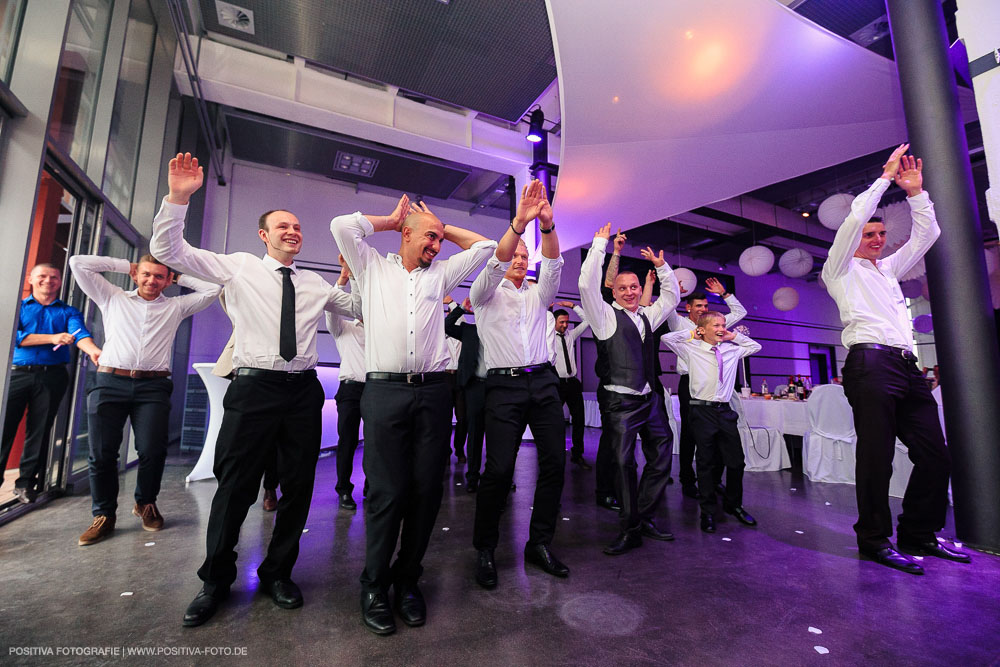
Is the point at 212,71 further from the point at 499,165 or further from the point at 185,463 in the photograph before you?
the point at 185,463

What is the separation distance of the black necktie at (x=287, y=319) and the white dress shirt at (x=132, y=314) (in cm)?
96

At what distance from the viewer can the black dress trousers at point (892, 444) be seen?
216cm

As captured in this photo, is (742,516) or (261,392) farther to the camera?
(742,516)

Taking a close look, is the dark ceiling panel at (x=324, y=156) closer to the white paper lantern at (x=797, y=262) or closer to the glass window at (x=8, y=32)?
the glass window at (x=8, y=32)

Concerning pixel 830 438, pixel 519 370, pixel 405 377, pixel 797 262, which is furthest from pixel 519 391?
pixel 797 262

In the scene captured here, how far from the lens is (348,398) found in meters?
3.30

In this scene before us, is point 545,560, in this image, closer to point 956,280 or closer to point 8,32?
point 956,280

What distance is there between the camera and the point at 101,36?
139 inches

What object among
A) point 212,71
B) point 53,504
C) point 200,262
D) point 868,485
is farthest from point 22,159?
point 868,485

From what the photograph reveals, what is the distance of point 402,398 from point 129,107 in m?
4.53

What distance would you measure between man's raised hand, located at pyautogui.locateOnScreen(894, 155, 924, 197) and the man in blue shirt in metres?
4.62

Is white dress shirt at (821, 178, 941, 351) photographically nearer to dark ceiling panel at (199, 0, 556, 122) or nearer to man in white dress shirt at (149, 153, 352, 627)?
man in white dress shirt at (149, 153, 352, 627)

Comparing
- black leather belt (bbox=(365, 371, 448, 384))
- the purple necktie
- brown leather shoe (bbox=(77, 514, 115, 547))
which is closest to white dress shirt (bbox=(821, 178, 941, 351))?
the purple necktie

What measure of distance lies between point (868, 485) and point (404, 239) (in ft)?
8.08
